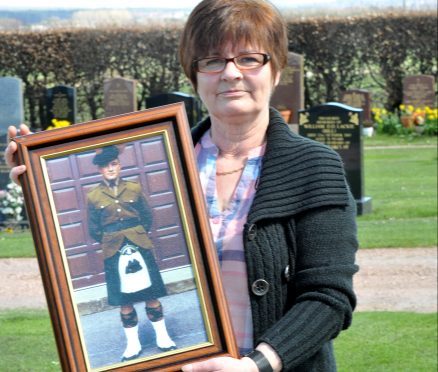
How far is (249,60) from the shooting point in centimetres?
253

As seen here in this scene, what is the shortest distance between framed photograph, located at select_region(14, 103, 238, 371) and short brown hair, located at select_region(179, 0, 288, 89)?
27cm

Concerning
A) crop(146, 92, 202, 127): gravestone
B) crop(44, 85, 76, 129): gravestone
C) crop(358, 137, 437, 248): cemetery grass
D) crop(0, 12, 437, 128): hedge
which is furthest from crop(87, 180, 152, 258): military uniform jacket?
crop(0, 12, 437, 128): hedge

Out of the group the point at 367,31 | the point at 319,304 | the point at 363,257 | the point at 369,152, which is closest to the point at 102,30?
the point at 367,31

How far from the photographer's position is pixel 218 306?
2301 mm

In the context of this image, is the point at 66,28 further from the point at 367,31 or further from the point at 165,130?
the point at 165,130

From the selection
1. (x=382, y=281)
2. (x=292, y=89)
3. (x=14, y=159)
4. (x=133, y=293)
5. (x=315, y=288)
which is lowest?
(x=292, y=89)

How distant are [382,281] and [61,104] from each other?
35.1 ft

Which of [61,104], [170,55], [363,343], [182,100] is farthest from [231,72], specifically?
[170,55]

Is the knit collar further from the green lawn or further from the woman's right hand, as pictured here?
the green lawn

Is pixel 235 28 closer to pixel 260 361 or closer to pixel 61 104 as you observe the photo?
pixel 260 361

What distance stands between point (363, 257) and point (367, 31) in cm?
1633

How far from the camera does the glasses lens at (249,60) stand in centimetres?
252

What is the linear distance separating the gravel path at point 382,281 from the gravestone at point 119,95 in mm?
10834

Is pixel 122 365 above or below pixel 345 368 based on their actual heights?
above
